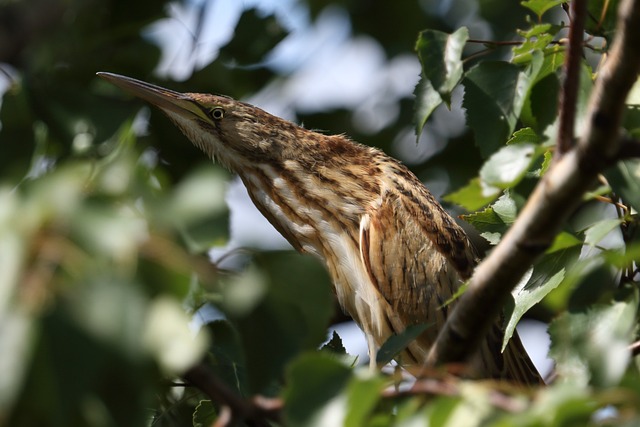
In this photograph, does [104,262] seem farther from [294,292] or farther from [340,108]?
[340,108]

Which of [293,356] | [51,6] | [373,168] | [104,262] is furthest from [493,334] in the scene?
[51,6]

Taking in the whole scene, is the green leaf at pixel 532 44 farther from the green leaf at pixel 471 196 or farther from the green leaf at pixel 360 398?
the green leaf at pixel 360 398

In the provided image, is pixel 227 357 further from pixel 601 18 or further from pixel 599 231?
pixel 601 18

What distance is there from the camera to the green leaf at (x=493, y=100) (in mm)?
3113

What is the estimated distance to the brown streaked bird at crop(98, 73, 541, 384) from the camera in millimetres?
4215

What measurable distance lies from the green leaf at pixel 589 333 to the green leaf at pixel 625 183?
0.22 metres

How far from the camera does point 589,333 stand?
242 centimetres

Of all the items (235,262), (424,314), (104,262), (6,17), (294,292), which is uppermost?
(104,262)

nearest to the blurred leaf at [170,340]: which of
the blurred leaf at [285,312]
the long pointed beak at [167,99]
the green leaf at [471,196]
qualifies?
the blurred leaf at [285,312]

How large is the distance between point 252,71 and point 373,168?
115 centimetres

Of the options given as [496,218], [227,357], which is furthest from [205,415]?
[496,218]

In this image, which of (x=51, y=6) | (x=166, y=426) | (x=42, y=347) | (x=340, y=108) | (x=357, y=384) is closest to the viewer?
(x=42, y=347)

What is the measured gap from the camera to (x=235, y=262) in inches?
98.4

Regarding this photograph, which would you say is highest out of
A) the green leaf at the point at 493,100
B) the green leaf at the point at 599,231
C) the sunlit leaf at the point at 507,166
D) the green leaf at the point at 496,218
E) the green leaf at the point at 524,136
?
the sunlit leaf at the point at 507,166
